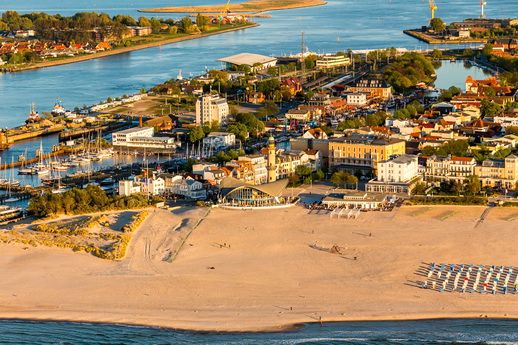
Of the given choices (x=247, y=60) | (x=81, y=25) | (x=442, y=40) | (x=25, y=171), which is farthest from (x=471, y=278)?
(x=81, y=25)

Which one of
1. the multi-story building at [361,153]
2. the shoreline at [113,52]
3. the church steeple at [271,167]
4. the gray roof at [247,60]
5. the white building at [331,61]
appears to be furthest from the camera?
the shoreline at [113,52]

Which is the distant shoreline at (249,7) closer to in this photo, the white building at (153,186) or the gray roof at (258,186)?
the white building at (153,186)

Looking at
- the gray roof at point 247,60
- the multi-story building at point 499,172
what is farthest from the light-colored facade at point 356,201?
the gray roof at point 247,60

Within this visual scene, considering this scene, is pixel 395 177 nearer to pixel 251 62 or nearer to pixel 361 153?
pixel 361 153

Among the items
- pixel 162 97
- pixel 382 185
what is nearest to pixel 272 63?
pixel 162 97

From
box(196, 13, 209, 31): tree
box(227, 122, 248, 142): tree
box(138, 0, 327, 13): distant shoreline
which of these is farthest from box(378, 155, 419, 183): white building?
box(138, 0, 327, 13): distant shoreline

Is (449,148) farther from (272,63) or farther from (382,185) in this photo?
(272,63)
